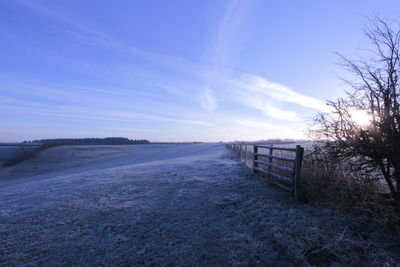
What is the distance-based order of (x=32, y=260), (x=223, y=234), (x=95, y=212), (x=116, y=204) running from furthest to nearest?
(x=116, y=204), (x=95, y=212), (x=223, y=234), (x=32, y=260)

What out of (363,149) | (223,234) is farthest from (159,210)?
(363,149)

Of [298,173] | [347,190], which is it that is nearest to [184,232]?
[298,173]

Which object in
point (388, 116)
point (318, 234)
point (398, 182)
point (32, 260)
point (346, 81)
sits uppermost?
point (346, 81)

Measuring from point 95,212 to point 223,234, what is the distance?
3112mm

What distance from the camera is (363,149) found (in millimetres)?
4516

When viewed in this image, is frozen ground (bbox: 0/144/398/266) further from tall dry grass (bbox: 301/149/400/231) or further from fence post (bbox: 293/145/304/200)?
tall dry grass (bbox: 301/149/400/231)

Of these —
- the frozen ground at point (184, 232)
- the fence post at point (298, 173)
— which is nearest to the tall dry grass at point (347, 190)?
the fence post at point (298, 173)

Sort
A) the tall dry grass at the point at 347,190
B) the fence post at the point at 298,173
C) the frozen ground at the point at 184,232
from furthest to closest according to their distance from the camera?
1. the fence post at the point at 298,173
2. the tall dry grass at the point at 347,190
3. the frozen ground at the point at 184,232

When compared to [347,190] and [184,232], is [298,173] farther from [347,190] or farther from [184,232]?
[184,232]

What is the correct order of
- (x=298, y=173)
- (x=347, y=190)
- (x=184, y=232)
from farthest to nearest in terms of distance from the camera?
(x=298, y=173) → (x=347, y=190) → (x=184, y=232)

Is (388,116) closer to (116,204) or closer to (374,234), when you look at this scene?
(374,234)

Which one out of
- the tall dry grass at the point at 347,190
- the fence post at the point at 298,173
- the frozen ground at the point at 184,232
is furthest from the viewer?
the fence post at the point at 298,173

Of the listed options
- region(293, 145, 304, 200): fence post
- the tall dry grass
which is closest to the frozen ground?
region(293, 145, 304, 200): fence post

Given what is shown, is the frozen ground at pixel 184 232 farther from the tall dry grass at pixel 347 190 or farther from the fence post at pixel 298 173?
the tall dry grass at pixel 347 190
